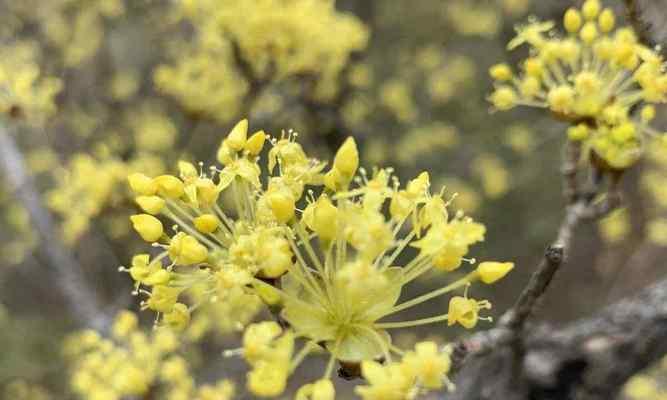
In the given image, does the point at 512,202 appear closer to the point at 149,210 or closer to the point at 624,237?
the point at 624,237

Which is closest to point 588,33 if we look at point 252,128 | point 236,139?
point 236,139

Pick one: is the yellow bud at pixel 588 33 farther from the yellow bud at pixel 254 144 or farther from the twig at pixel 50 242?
the twig at pixel 50 242

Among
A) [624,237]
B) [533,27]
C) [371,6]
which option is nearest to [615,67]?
[533,27]

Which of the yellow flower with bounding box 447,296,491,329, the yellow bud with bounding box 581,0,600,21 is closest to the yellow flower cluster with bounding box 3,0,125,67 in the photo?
the yellow bud with bounding box 581,0,600,21

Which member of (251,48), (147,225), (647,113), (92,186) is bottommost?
(147,225)

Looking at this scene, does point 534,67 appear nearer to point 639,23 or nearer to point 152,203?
point 639,23

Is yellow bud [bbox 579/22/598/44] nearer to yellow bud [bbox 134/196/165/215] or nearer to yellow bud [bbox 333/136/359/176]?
yellow bud [bbox 333/136/359/176]
